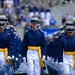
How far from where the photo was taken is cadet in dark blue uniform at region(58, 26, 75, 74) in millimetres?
15328

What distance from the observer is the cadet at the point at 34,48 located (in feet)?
51.6

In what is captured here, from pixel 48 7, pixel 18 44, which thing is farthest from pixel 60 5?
pixel 18 44

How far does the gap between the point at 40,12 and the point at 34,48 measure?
17614mm

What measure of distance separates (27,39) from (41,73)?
1.22 meters

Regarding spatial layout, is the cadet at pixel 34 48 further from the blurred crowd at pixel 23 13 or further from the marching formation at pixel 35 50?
the blurred crowd at pixel 23 13

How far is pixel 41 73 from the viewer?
54.6ft

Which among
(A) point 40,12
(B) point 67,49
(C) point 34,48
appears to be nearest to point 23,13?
(A) point 40,12

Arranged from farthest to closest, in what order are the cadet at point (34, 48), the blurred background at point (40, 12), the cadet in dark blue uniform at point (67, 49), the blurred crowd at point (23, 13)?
the blurred crowd at point (23, 13) < the blurred background at point (40, 12) < the cadet at point (34, 48) < the cadet in dark blue uniform at point (67, 49)

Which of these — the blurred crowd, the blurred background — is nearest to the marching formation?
the blurred background

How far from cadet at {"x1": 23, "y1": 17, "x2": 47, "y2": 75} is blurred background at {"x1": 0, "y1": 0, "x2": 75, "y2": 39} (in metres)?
11.1

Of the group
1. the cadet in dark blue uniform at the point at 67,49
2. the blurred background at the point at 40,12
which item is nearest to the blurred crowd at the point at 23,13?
the blurred background at the point at 40,12

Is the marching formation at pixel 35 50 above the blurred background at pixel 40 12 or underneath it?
above

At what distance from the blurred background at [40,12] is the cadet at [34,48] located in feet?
36.4

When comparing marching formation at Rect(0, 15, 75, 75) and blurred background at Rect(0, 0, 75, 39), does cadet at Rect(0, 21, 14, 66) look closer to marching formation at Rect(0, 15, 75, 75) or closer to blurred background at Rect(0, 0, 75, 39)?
marching formation at Rect(0, 15, 75, 75)
